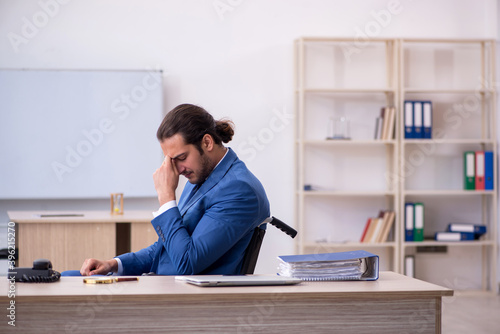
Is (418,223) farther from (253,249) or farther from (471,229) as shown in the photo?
(253,249)

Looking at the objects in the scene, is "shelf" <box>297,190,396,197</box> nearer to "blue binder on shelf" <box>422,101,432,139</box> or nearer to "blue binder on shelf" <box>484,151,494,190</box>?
"blue binder on shelf" <box>422,101,432,139</box>

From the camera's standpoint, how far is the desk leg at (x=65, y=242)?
3910mm

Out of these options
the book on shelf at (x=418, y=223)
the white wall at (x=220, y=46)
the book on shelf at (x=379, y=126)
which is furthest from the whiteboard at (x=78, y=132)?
the book on shelf at (x=418, y=223)

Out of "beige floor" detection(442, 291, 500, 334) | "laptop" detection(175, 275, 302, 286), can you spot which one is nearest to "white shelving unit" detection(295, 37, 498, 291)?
"beige floor" detection(442, 291, 500, 334)

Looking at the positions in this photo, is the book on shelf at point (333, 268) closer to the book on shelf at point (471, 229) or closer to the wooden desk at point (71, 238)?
the wooden desk at point (71, 238)

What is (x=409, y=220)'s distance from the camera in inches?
199

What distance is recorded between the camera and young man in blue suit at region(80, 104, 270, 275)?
190cm

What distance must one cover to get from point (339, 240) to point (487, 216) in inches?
53.8

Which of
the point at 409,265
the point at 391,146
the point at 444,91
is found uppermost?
the point at 444,91

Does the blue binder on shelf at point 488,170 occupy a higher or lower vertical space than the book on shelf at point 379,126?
lower

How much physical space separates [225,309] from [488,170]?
415cm

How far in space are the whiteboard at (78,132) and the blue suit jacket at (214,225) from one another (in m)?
2.93

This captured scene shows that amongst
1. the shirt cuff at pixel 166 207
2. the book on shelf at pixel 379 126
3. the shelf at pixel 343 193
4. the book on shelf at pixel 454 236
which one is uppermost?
the book on shelf at pixel 379 126

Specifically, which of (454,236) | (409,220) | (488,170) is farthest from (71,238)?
(488,170)
